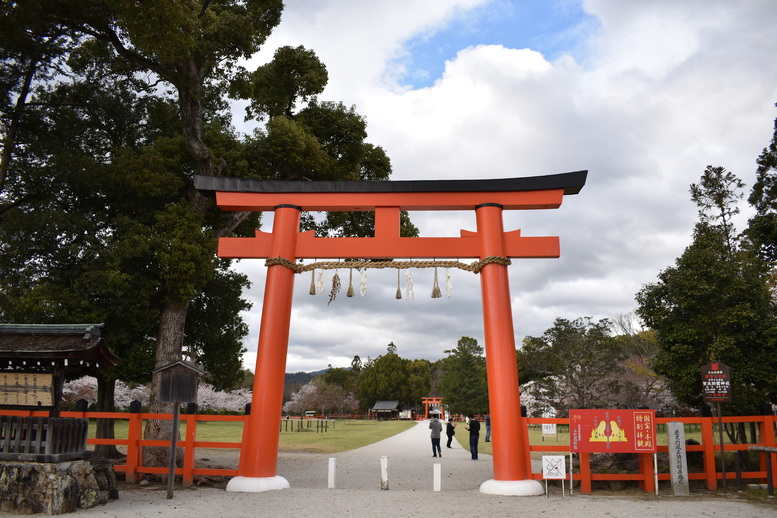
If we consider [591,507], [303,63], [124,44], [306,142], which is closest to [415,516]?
[591,507]

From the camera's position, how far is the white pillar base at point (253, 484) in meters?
8.84

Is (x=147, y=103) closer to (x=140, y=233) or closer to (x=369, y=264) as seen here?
(x=140, y=233)

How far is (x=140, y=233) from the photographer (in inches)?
481

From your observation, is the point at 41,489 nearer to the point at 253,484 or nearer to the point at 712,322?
the point at 253,484

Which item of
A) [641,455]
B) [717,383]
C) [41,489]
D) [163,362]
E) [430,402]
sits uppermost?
[163,362]

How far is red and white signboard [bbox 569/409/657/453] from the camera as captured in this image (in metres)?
8.71

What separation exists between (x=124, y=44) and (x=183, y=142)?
2.95m

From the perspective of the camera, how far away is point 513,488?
8.48 m

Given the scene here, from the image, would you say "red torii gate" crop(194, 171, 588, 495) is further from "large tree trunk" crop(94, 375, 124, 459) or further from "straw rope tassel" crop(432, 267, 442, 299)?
"large tree trunk" crop(94, 375, 124, 459)

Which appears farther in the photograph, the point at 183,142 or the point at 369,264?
the point at 183,142

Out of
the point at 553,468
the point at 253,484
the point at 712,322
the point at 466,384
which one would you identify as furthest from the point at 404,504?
the point at 466,384

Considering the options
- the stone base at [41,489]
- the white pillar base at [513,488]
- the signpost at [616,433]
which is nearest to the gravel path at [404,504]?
the white pillar base at [513,488]

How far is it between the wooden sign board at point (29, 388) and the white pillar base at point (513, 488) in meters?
7.19

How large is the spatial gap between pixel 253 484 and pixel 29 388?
3.86m
